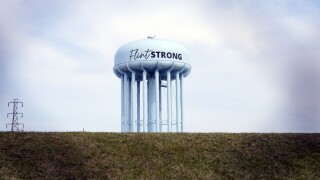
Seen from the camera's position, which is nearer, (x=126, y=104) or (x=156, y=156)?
(x=156, y=156)

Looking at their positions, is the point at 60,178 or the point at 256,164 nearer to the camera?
the point at 60,178

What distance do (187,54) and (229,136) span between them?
20271mm

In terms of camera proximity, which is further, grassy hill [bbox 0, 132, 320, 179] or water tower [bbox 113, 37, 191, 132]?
water tower [bbox 113, 37, 191, 132]

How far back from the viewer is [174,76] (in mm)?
46625

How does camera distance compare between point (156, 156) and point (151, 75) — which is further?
point (151, 75)

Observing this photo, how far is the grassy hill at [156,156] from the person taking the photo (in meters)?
22.1

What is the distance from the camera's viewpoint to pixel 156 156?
24062mm

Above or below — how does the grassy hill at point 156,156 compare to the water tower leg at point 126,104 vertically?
below

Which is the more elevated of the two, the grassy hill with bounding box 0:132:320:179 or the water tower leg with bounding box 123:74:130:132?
the water tower leg with bounding box 123:74:130:132

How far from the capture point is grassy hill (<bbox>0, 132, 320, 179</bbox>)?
22109 mm

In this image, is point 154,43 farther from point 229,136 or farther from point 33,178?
point 33,178

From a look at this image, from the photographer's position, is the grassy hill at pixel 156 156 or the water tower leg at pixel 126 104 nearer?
the grassy hill at pixel 156 156

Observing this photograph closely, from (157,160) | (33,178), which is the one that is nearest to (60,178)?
(33,178)

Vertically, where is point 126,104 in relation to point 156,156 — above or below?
above
